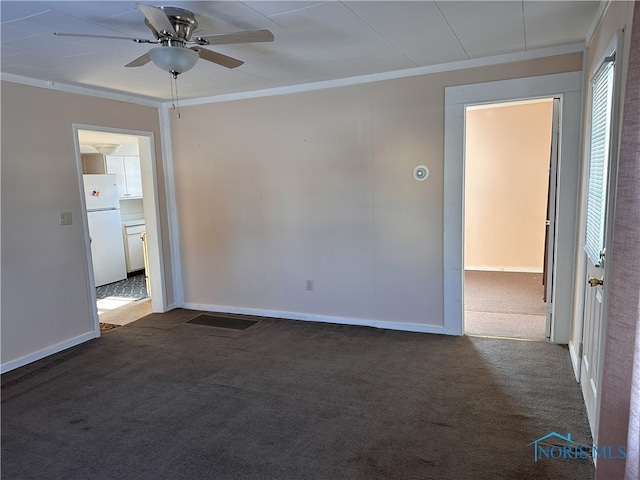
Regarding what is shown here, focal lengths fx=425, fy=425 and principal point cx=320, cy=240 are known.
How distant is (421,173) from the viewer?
3.69 metres

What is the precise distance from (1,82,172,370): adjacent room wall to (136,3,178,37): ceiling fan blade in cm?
200

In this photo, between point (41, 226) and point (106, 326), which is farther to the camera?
point (106, 326)

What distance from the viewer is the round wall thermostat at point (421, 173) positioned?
3.67 meters

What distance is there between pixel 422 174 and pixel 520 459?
2.29 meters

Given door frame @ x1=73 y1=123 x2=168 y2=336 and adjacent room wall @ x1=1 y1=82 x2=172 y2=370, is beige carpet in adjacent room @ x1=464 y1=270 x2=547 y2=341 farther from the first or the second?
adjacent room wall @ x1=1 y1=82 x2=172 y2=370

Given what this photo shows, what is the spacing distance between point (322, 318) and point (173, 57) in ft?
9.38

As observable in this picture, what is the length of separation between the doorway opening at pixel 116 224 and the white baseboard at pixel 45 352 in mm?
705

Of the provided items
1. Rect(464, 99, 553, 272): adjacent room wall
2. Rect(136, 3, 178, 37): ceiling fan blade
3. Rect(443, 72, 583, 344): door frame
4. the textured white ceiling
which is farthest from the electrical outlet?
Rect(464, 99, 553, 272): adjacent room wall

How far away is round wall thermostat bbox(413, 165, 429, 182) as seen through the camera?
367cm

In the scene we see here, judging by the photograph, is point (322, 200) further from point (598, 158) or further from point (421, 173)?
point (598, 158)

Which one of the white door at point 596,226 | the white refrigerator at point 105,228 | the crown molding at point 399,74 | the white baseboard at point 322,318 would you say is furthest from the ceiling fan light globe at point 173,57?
the white refrigerator at point 105,228

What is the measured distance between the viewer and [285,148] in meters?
4.17

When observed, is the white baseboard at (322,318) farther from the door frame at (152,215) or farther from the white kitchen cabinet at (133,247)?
the white kitchen cabinet at (133,247)

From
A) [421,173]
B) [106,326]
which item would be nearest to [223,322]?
[106,326]
